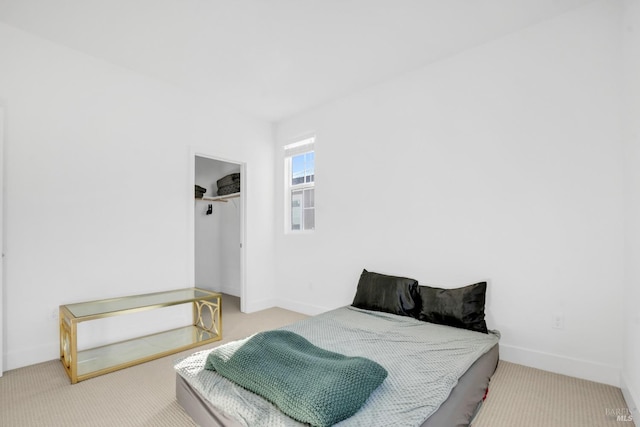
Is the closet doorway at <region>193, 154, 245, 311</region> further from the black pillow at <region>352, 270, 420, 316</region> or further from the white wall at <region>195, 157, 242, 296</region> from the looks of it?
the black pillow at <region>352, 270, 420, 316</region>

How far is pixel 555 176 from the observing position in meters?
2.46

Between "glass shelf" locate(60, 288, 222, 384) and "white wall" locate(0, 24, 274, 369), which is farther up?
"white wall" locate(0, 24, 274, 369)

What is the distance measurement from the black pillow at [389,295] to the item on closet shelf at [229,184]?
2628mm

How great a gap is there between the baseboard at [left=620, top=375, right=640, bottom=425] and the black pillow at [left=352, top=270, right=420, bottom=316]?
141cm

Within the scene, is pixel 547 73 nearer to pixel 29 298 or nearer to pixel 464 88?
pixel 464 88

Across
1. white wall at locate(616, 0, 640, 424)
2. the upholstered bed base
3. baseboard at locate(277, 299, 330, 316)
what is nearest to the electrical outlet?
white wall at locate(616, 0, 640, 424)

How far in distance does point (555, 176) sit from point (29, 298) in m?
4.39

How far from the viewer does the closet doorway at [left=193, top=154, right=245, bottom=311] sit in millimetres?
5344

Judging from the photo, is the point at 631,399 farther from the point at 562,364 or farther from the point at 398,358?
the point at 398,358

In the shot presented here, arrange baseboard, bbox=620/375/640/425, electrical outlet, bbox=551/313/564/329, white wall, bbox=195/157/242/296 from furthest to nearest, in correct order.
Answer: white wall, bbox=195/157/242/296
electrical outlet, bbox=551/313/564/329
baseboard, bbox=620/375/640/425

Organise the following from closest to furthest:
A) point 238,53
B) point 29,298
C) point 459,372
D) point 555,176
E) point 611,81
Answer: point 459,372 → point 611,81 → point 555,176 → point 29,298 → point 238,53

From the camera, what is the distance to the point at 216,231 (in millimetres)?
5676

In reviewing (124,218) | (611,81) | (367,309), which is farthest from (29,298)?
(611,81)

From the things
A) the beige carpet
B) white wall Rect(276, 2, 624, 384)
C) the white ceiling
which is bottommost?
the beige carpet
